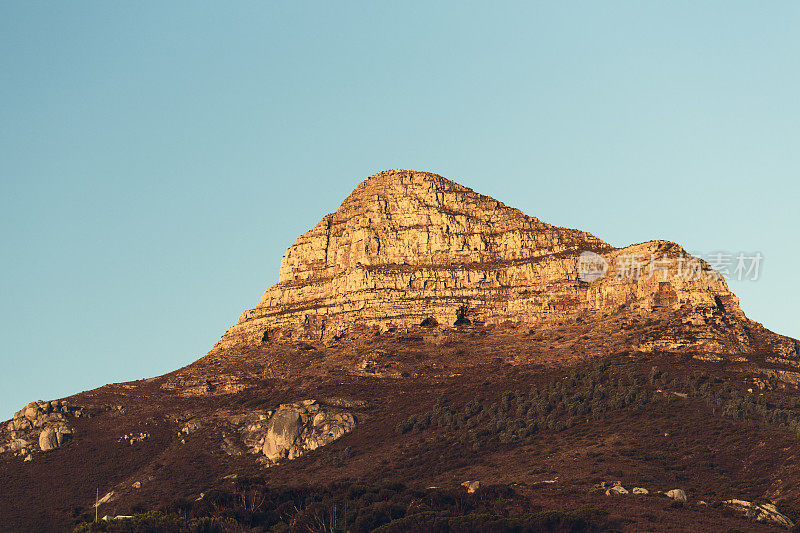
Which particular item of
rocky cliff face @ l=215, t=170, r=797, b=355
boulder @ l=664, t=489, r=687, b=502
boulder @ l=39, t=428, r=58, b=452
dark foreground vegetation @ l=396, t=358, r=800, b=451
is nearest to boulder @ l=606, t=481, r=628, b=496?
boulder @ l=664, t=489, r=687, b=502

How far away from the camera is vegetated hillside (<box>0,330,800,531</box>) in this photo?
97.7 metres

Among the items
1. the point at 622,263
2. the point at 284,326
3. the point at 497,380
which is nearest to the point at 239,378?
the point at 284,326

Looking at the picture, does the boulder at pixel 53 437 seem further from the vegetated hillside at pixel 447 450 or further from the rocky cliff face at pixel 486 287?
the rocky cliff face at pixel 486 287

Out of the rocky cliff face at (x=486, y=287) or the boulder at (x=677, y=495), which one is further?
the rocky cliff face at (x=486, y=287)

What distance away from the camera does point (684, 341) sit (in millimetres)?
153500

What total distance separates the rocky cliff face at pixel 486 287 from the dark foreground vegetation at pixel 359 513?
2509 inches

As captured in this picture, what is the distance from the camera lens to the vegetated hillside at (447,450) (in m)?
97.7

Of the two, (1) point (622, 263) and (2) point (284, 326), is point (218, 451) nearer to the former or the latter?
(2) point (284, 326)

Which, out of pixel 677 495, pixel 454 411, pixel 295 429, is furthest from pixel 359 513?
pixel 454 411

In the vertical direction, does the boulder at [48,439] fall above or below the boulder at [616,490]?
below

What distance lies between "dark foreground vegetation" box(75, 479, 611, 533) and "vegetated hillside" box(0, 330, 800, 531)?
279 millimetres

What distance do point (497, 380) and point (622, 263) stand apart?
112 feet

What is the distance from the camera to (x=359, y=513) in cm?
9650

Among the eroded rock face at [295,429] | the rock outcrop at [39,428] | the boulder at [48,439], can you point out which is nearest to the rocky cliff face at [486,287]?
the eroded rock face at [295,429]
